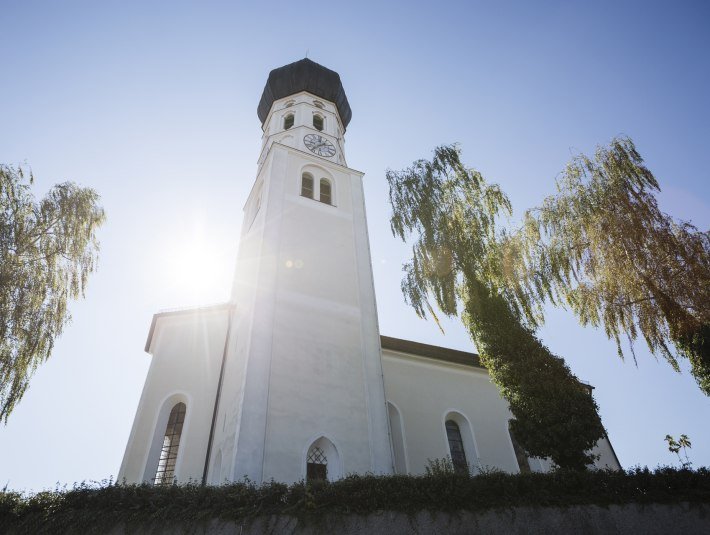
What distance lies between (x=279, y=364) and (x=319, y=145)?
12625 mm

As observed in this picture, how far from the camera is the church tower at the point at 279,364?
11.5 meters

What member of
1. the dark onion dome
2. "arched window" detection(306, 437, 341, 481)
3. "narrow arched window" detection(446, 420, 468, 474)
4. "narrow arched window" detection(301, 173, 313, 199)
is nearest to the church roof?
"narrow arched window" detection(446, 420, 468, 474)

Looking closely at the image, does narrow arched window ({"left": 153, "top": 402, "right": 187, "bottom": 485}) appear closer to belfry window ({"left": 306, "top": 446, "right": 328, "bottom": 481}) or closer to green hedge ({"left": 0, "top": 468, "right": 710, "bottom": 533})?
belfry window ({"left": 306, "top": 446, "right": 328, "bottom": 481})

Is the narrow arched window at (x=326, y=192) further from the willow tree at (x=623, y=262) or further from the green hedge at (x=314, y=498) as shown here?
the green hedge at (x=314, y=498)

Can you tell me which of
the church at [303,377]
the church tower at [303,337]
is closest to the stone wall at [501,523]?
the church at [303,377]

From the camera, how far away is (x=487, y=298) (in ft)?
43.3

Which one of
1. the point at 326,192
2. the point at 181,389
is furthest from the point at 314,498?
the point at 326,192

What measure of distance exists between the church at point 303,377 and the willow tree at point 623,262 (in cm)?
469

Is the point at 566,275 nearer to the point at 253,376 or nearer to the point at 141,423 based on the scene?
the point at 253,376

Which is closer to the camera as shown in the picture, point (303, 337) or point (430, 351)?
point (303, 337)

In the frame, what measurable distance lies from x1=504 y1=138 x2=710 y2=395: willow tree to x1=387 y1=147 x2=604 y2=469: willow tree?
1287 millimetres

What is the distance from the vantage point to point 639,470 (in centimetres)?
887

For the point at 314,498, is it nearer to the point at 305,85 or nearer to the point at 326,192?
the point at 326,192

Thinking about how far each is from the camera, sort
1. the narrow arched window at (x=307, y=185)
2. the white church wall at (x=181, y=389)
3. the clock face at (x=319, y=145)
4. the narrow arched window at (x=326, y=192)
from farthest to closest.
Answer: the clock face at (x=319, y=145), the narrow arched window at (x=326, y=192), the narrow arched window at (x=307, y=185), the white church wall at (x=181, y=389)
